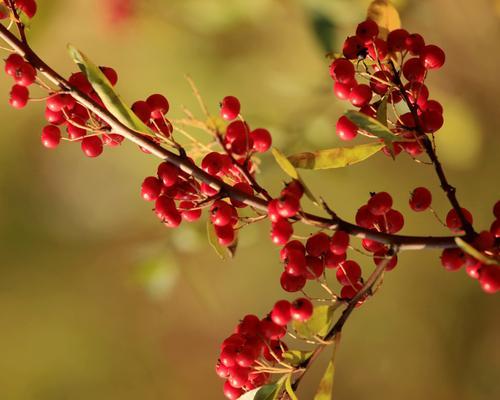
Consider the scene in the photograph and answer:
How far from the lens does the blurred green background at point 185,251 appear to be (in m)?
1.19

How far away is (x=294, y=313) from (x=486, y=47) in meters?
0.97

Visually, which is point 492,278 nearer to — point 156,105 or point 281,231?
point 281,231

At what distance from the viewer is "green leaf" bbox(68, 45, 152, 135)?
44 cm

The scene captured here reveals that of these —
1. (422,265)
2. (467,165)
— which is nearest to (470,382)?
(422,265)

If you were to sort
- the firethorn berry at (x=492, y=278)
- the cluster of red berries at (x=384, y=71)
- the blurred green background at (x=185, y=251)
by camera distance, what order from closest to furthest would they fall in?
the firethorn berry at (x=492, y=278)
the cluster of red berries at (x=384, y=71)
the blurred green background at (x=185, y=251)

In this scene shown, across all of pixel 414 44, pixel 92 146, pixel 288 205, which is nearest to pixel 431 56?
pixel 414 44

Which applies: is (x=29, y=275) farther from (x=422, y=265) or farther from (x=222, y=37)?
(x=422, y=265)

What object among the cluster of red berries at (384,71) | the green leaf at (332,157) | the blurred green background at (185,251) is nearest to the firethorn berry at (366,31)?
the cluster of red berries at (384,71)

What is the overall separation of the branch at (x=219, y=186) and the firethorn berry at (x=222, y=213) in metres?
0.03

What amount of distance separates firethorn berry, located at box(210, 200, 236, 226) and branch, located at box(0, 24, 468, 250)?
3 centimetres

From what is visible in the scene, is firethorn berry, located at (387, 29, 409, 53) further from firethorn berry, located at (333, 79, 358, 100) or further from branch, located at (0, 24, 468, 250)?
branch, located at (0, 24, 468, 250)

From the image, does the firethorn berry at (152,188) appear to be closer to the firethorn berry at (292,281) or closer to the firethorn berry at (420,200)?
the firethorn berry at (292,281)

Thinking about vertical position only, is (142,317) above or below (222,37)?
below

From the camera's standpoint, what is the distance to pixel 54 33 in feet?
3.96
